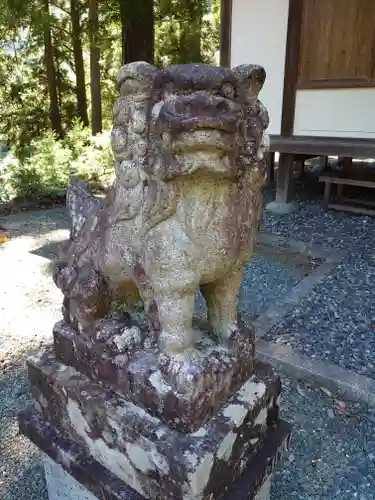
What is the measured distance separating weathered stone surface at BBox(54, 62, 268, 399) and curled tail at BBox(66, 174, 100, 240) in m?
0.08

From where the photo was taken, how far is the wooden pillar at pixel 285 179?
5629mm

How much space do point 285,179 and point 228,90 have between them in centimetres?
484

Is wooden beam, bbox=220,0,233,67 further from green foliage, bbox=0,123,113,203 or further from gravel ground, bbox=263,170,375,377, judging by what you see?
green foliage, bbox=0,123,113,203

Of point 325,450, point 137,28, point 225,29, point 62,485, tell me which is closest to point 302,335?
point 325,450

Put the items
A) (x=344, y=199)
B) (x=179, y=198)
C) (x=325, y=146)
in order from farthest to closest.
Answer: (x=344, y=199) < (x=325, y=146) < (x=179, y=198)

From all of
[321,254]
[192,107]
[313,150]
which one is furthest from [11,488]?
[313,150]

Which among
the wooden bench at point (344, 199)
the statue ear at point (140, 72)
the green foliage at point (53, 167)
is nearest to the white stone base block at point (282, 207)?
the wooden bench at point (344, 199)

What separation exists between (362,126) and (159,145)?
15.0 ft

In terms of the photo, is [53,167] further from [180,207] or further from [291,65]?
[180,207]

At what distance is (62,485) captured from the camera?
5.12ft

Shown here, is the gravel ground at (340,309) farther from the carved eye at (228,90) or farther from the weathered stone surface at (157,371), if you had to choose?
the carved eye at (228,90)

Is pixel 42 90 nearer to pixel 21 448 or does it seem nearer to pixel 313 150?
pixel 313 150

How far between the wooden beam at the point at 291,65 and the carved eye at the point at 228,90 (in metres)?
4.68

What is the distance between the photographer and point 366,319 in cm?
297
